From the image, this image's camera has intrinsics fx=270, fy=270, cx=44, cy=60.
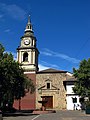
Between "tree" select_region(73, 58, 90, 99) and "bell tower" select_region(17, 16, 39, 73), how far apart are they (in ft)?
54.3

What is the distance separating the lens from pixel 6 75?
3594cm

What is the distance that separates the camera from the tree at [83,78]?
52594 millimetres

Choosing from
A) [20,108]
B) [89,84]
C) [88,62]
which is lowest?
[20,108]

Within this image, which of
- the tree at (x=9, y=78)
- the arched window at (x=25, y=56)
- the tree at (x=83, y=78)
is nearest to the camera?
the tree at (x=9, y=78)

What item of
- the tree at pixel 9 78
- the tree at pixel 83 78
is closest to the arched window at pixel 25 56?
the tree at pixel 83 78

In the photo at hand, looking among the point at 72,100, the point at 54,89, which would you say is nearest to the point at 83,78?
the point at 72,100

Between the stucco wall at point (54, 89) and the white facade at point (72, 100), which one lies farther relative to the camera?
the stucco wall at point (54, 89)

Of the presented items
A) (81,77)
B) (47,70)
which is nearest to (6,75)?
(81,77)

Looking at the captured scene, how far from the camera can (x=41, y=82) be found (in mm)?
68500

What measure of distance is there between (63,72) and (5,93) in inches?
1275

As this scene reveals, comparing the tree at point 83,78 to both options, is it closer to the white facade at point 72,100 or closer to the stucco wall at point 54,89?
the white facade at point 72,100

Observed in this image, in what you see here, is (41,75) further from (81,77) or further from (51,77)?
(81,77)

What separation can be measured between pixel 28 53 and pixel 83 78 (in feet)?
67.6

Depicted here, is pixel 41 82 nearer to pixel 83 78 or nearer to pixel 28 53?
pixel 28 53
